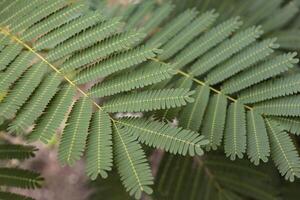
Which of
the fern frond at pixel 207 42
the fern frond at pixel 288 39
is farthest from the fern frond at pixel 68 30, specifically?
the fern frond at pixel 288 39

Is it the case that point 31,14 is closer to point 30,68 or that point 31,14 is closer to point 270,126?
point 30,68

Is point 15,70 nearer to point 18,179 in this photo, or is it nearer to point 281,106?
point 18,179

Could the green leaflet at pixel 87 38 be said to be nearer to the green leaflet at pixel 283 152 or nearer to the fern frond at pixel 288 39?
the green leaflet at pixel 283 152

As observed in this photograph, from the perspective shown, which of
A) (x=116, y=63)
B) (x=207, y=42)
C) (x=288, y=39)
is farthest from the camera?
(x=288, y=39)

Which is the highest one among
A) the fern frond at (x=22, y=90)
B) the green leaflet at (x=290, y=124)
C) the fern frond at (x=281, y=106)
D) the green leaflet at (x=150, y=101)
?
the fern frond at (x=281, y=106)

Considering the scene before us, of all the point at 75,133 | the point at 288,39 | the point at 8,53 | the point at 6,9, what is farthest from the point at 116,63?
the point at 288,39

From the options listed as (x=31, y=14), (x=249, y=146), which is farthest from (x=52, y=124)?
(x=249, y=146)
